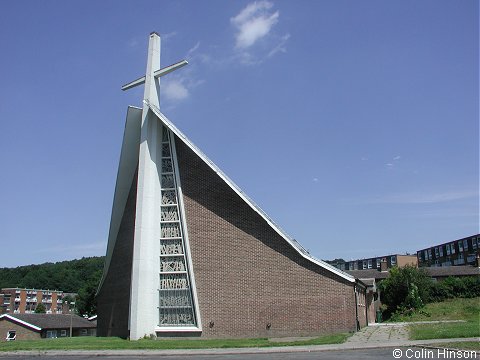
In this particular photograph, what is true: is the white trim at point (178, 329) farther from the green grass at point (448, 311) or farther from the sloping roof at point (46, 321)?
the sloping roof at point (46, 321)

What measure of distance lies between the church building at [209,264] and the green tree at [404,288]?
69.9ft

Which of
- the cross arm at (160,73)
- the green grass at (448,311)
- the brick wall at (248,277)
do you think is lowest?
the green grass at (448,311)

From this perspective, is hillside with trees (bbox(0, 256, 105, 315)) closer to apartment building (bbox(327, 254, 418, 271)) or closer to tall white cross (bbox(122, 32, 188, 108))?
apartment building (bbox(327, 254, 418, 271))

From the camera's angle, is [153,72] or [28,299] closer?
[153,72]

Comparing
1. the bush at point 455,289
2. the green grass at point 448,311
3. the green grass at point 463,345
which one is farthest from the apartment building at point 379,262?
the green grass at point 463,345

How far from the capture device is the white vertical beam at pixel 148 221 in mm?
26156

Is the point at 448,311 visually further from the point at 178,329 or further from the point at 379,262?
the point at 379,262

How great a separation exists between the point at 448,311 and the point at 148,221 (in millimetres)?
28507

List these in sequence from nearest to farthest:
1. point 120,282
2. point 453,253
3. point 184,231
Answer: point 184,231, point 120,282, point 453,253

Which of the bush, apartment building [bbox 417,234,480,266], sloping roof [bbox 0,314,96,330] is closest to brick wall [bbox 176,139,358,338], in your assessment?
the bush

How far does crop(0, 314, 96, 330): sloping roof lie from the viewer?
50.6 metres

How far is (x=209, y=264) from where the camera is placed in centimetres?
2686

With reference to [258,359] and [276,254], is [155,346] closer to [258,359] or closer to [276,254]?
[258,359]

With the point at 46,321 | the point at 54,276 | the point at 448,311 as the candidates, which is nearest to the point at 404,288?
the point at 448,311
